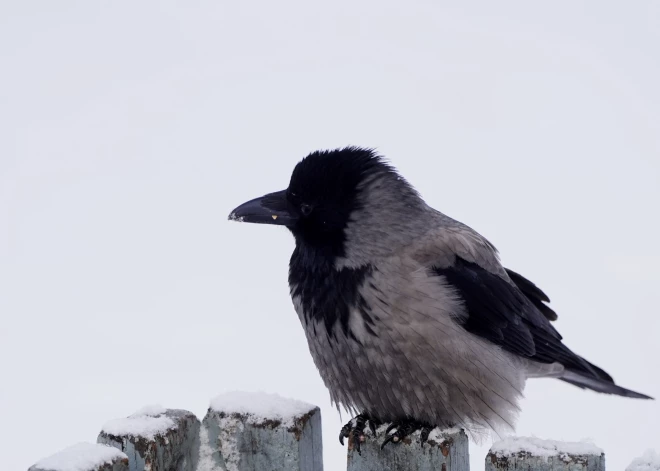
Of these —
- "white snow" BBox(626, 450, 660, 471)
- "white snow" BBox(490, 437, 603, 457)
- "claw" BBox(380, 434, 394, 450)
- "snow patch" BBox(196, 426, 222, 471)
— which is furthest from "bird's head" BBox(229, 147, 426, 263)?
"white snow" BBox(626, 450, 660, 471)

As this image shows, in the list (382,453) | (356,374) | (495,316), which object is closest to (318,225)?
(356,374)

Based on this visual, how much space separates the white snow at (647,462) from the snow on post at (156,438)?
60.4 inches

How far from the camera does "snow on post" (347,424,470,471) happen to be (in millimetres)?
2875

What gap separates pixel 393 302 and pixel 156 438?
1390mm

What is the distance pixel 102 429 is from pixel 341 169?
6.06 feet

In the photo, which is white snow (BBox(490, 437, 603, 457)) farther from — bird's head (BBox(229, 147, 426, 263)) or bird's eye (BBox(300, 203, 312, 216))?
bird's eye (BBox(300, 203, 312, 216))

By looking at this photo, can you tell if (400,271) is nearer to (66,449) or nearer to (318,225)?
(318,225)

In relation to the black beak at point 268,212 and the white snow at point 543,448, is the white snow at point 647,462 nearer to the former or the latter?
the white snow at point 543,448

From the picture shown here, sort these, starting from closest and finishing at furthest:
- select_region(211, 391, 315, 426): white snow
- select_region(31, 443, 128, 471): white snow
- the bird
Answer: select_region(31, 443, 128, 471): white snow
select_region(211, 391, 315, 426): white snow
the bird

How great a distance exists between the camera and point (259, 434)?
9.68ft

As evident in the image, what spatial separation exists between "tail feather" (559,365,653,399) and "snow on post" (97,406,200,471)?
9.01ft

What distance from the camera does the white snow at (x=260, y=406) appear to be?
9.72 feet

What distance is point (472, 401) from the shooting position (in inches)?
156

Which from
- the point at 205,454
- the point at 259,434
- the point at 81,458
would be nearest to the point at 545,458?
the point at 259,434
